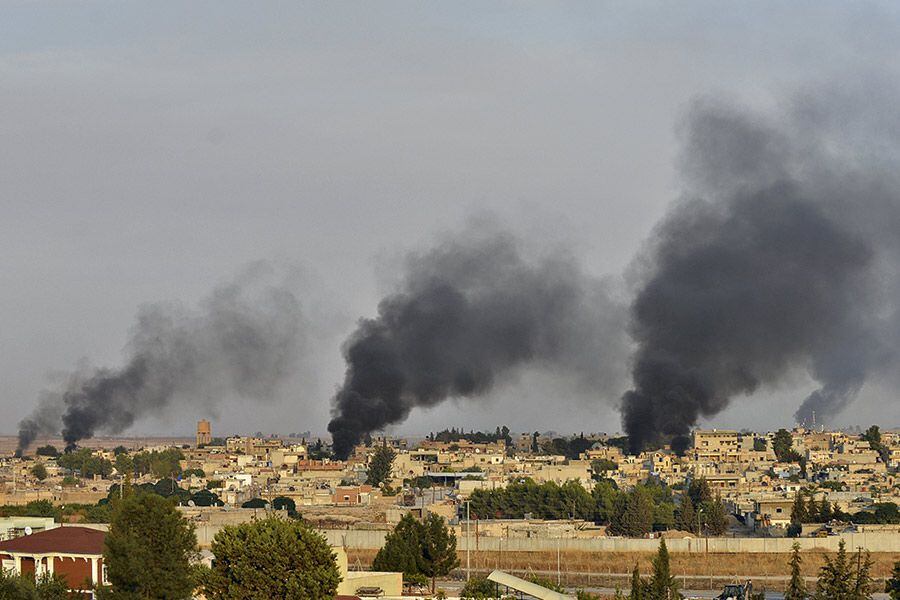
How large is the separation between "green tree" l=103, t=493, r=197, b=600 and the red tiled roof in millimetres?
3075

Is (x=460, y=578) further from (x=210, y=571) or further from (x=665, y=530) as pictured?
(x=210, y=571)

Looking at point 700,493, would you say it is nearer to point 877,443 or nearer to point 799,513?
point 799,513

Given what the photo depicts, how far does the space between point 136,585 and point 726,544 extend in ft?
119

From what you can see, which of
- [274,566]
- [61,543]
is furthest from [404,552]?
[274,566]

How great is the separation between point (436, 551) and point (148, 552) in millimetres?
24350

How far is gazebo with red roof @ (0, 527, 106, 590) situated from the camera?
3061 cm

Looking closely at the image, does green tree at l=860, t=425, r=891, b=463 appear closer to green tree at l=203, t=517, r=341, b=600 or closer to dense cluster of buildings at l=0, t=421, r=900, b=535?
dense cluster of buildings at l=0, t=421, r=900, b=535

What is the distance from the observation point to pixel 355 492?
89250 millimetres

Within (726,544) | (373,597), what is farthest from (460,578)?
(373,597)

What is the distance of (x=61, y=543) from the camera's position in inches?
1234

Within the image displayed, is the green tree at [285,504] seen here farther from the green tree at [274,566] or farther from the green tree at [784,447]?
the green tree at [784,447]

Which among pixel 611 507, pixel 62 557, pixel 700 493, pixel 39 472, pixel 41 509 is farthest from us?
pixel 39 472

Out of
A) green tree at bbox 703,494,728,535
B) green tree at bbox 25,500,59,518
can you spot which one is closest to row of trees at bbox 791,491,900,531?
green tree at bbox 703,494,728,535

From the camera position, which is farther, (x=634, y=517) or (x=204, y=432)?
(x=204, y=432)
